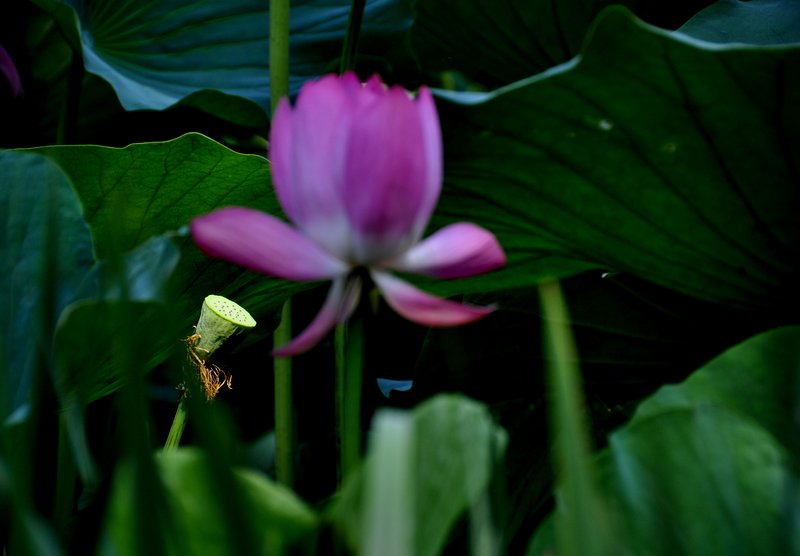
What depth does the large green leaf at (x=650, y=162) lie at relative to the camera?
0.57m

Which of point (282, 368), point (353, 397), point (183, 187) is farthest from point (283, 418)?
point (353, 397)

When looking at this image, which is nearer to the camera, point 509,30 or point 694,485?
point 694,485

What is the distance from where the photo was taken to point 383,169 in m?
0.37

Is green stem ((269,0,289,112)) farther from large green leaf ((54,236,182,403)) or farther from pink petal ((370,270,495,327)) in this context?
pink petal ((370,270,495,327))

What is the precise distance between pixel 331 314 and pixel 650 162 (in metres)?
0.33

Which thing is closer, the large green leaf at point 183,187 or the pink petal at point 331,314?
the pink petal at point 331,314

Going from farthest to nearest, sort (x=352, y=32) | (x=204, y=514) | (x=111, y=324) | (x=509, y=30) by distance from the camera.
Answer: (x=509, y=30)
(x=352, y=32)
(x=111, y=324)
(x=204, y=514)

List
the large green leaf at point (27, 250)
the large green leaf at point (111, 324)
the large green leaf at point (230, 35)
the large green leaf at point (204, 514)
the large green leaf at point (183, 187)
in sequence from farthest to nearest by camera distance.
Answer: the large green leaf at point (230, 35)
the large green leaf at point (183, 187)
the large green leaf at point (27, 250)
the large green leaf at point (111, 324)
the large green leaf at point (204, 514)

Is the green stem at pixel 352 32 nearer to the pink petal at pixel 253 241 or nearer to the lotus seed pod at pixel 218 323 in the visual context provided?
the lotus seed pod at pixel 218 323

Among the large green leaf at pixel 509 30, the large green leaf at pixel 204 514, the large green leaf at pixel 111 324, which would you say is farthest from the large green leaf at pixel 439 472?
the large green leaf at pixel 509 30

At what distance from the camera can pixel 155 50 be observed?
1313 millimetres

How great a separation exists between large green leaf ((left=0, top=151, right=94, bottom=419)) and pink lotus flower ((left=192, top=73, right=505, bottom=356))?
0.27 meters

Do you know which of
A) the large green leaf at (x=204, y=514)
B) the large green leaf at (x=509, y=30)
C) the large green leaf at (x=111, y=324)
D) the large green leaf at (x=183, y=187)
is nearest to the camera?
the large green leaf at (x=204, y=514)

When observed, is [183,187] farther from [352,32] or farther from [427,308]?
[427,308]
